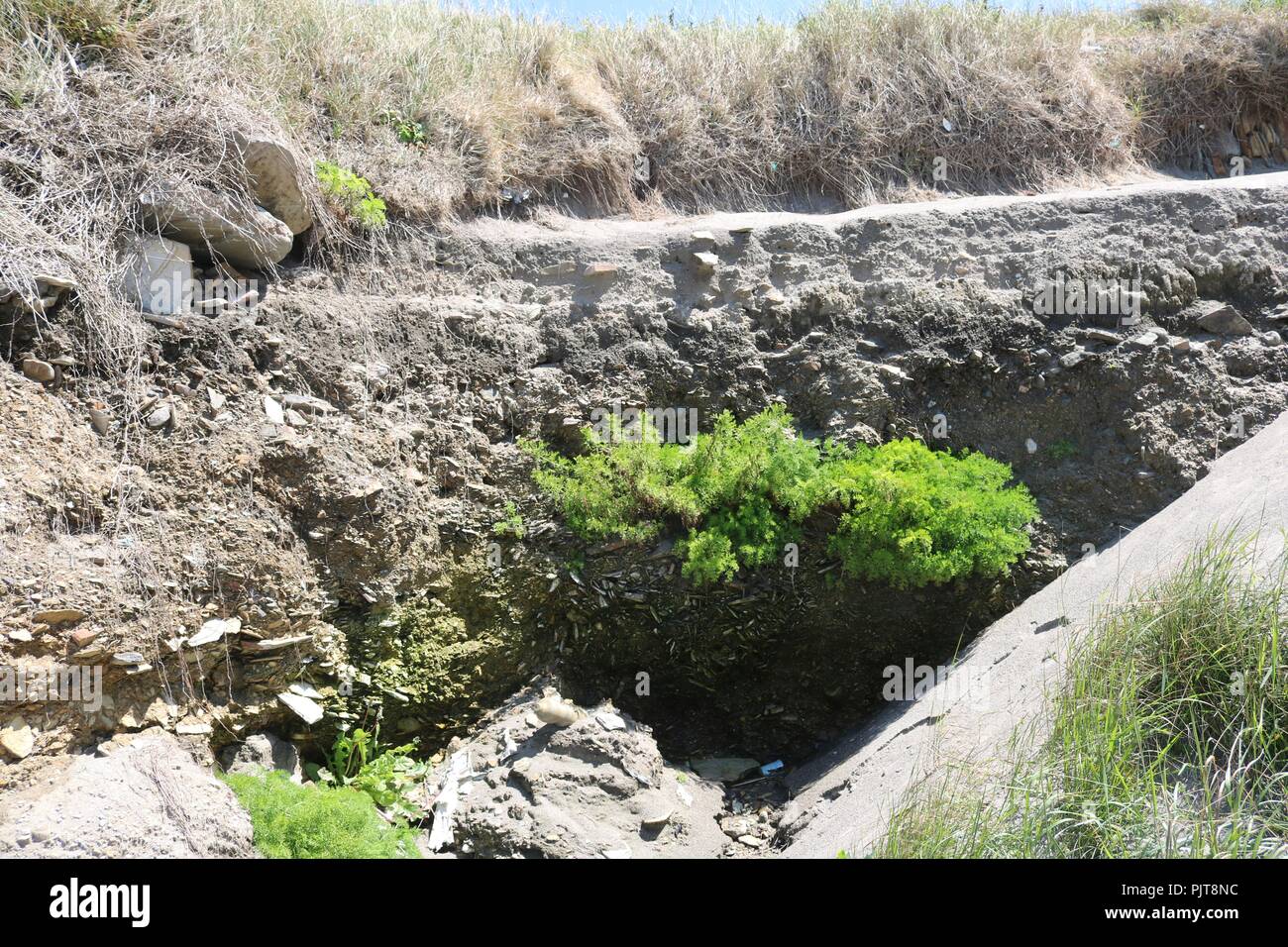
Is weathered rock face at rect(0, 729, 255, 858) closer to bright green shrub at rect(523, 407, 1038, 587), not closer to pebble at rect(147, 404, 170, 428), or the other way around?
pebble at rect(147, 404, 170, 428)

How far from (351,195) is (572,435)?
6.47 feet


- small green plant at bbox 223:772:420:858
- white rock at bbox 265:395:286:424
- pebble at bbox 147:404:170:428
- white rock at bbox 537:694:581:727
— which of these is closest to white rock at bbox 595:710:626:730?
white rock at bbox 537:694:581:727

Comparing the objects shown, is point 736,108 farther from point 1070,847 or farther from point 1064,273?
point 1070,847

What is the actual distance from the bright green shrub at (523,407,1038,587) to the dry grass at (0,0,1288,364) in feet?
7.30

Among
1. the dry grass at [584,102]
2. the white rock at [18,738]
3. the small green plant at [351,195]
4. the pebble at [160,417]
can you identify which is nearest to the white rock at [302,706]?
the white rock at [18,738]

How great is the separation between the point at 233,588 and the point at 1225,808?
398 cm

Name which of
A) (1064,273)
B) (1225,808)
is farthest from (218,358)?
(1064,273)

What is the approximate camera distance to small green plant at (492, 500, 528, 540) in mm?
5152

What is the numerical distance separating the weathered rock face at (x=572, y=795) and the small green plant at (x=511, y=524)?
909 millimetres

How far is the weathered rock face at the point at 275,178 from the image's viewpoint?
5.25 m

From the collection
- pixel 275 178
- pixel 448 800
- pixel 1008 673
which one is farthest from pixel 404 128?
pixel 1008 673

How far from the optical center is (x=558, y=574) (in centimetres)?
516

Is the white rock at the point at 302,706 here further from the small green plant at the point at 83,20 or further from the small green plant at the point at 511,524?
the small green plant at the point at 83,20

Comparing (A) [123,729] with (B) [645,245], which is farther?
(B) [645,245]
